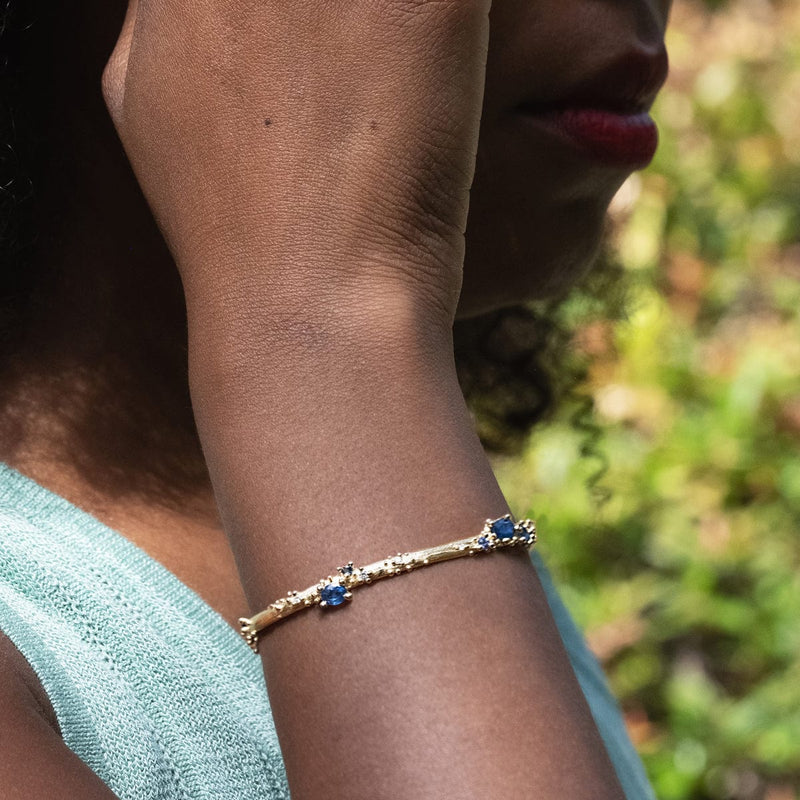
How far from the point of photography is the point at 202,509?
57.6 inches

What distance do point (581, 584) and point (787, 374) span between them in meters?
0.95

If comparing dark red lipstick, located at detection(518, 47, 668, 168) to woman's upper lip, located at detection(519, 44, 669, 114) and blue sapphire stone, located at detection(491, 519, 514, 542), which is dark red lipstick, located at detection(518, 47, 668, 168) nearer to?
woman's upper lip, located at detection(519, 44, 669, 114)

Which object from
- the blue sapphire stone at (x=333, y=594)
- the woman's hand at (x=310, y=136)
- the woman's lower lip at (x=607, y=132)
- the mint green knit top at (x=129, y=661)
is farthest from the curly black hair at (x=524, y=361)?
the blue sapphire stone at (x=333, y=594)

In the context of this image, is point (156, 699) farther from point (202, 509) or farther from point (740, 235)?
point (740, 235)

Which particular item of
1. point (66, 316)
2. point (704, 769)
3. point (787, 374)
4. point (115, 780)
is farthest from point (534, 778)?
point (787, 374)

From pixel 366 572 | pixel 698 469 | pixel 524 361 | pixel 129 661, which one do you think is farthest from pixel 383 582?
pixel 698 469

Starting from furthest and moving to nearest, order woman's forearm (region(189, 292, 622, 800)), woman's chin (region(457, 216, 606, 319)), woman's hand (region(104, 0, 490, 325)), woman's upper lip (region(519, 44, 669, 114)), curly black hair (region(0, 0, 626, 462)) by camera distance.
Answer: curly black hair (region(0, 0, 626, 462)) → woman's chin (region(457, 216, 606, 319)) → woman's upper lip (region(519, 44, 669, 114)) → woman's hand (region(104, 0, 490, 325)) → woman's forearm (region(189, 292, 622, 800))

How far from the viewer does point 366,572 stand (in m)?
0.87

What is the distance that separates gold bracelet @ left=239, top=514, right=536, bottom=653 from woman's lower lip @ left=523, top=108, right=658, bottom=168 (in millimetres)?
670

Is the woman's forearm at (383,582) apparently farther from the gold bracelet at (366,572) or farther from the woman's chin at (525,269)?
the woman's chin at (525,269)

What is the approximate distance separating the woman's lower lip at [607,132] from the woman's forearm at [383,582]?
0.56 m

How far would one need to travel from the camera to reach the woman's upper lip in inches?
56.5

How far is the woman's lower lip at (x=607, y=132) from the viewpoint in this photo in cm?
144

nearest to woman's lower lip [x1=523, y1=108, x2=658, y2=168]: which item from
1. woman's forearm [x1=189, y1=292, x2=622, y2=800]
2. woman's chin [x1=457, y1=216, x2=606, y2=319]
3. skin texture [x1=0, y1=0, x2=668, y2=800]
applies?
woman's chin [x1=457, y1=216, x2=606, y2=319]
